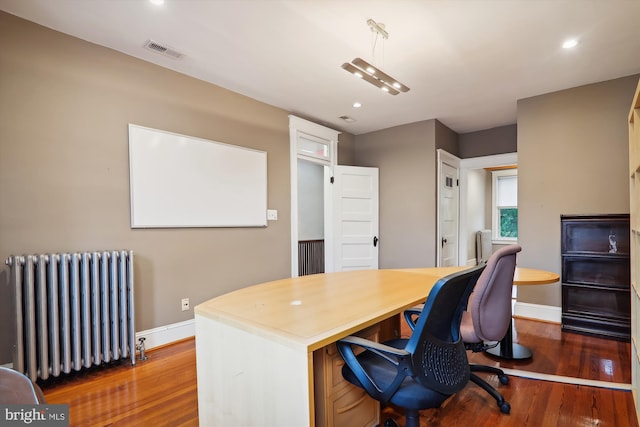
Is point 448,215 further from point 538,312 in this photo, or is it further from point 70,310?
point 70,310

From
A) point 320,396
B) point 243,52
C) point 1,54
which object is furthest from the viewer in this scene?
point 243,52

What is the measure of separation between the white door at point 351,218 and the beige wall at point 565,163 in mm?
1952

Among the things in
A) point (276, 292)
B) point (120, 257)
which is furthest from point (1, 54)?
point (276, 292)

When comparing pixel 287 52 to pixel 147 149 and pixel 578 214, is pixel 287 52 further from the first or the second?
pixel 578 214

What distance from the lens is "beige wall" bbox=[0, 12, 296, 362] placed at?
218 centimetres

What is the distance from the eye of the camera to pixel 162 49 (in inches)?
102

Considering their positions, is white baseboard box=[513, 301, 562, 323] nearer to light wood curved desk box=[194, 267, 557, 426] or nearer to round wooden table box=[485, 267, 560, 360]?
round wooden table box=[485, 267, 560, 360]

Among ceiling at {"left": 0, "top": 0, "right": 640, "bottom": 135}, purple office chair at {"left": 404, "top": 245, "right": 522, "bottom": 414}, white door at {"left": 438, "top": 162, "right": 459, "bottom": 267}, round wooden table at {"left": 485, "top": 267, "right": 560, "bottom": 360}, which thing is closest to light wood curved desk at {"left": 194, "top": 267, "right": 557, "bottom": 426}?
purple office chair at {"left": 404, "top": 245, "right": 522, "bottom": 414}

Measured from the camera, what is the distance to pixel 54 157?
2322 millimetres

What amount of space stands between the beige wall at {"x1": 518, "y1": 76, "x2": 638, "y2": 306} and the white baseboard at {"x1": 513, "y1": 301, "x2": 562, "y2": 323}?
61 millimetres

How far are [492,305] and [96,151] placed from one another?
3050 mm

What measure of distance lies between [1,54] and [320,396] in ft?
9.63

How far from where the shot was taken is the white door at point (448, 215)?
182 inches

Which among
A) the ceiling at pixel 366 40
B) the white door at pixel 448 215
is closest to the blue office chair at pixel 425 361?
the ceiling at pixel 366 40
